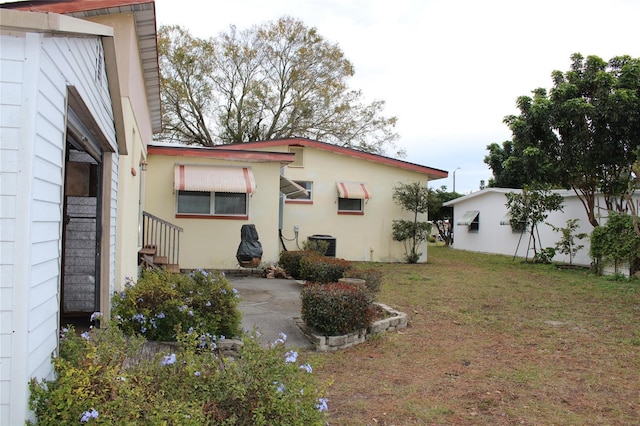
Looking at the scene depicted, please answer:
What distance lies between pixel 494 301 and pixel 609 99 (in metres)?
8.99

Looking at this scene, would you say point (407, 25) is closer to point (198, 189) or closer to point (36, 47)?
point (198, 189)

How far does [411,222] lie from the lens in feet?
61.8

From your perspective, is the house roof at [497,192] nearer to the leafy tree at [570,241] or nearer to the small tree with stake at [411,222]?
the leafy tree at [570,241]

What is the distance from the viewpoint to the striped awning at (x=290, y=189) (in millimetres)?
15881

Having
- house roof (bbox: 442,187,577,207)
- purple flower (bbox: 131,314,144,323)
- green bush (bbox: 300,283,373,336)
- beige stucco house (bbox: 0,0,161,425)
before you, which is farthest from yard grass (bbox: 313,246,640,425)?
house roof (bbox: 442,187,577,207)

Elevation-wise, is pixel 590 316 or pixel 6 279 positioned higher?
pixel 6 279

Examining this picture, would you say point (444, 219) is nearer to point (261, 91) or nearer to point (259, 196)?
point (261, 91)

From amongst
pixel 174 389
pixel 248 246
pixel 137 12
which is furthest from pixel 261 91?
pixel 174 389

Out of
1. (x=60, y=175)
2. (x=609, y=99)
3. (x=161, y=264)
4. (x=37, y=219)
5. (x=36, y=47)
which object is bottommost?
(x=161, y=264)

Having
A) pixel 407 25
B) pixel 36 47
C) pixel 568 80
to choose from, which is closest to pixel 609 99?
pixel 568 80

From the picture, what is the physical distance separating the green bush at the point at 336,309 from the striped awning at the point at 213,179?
696 centimetres

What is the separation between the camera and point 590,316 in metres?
9.27

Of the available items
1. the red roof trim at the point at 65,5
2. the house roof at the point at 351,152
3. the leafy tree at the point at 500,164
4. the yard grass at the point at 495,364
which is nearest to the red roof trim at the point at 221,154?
the house roof at the point at 351,152

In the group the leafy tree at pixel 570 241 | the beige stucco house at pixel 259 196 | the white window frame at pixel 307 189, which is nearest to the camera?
the beige stucco house at pixel 259 196
